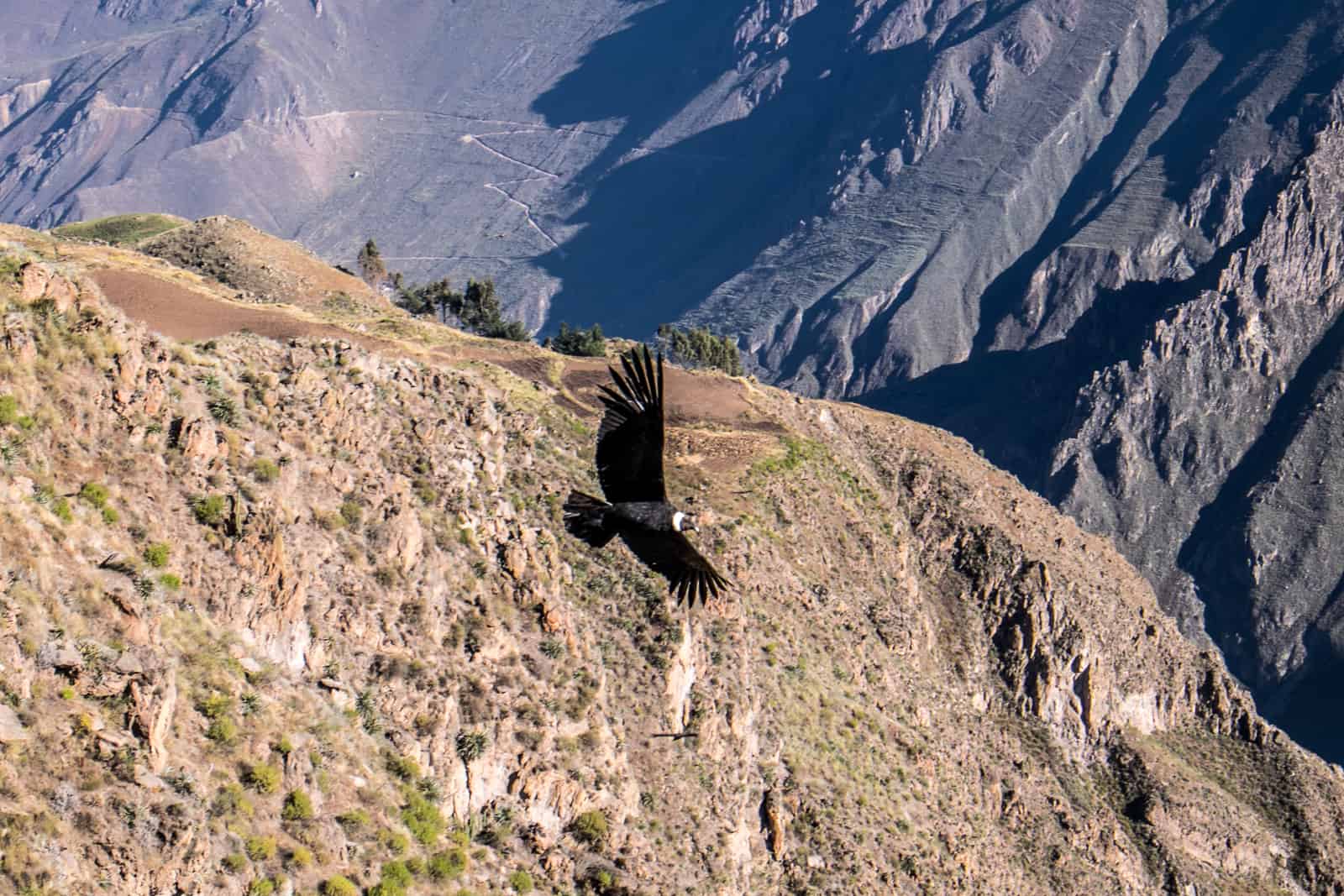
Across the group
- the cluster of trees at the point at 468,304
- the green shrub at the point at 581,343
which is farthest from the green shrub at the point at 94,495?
the cluster of trees at the point at 468,304

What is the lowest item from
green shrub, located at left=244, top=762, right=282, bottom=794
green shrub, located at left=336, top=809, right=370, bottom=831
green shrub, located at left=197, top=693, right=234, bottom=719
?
green shrub, located at left=336, top=809, right=370, bottom=831

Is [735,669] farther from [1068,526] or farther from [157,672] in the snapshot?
[1068,526]

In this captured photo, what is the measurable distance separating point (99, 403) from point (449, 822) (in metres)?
12.5

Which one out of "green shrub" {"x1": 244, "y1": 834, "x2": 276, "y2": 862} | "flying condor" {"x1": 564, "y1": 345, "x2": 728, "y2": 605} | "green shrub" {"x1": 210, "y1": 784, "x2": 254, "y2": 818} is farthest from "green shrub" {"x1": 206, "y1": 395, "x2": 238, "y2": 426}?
"flying condor" {"x1": 564, "y1": 345, "x2": 728, "y2": 605}

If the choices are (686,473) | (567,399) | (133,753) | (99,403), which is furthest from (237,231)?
(133,753)

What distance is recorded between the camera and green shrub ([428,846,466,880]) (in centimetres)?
3200

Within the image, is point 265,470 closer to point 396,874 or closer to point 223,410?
point 223,410

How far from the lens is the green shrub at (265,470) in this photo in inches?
1368

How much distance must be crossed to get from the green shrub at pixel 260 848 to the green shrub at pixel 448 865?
502 cm

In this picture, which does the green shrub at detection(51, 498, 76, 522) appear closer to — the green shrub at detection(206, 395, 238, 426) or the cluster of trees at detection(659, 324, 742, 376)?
the green shrub at detection(206, 395, 238, 426)

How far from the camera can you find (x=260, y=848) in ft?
89.2

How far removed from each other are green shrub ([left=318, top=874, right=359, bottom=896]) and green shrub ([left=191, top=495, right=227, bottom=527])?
8499 mm

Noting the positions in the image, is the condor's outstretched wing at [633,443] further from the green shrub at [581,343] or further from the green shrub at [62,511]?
the green shrub at [581,343]

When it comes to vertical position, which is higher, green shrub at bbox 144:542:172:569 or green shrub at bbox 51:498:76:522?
green shrub at bbox 51:498:76:522
